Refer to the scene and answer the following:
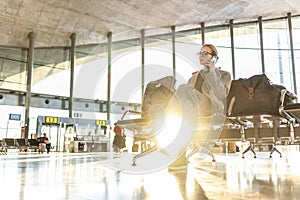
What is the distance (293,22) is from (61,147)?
37.5 feet

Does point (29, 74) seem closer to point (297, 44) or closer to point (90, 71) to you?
point (90, 71)

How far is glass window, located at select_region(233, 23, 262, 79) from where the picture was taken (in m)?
12.2

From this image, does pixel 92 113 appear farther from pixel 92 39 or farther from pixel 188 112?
pixel 188 112

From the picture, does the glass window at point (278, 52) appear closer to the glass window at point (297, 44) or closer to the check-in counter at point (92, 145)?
the glass window at point (297, 44)

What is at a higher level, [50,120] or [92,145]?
[50,120]

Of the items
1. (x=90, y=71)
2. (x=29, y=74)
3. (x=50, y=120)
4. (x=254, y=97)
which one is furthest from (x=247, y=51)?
(x=254, y=97)

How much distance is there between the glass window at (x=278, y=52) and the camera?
38.2 ft

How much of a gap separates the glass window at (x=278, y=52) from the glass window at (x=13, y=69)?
1093 cm

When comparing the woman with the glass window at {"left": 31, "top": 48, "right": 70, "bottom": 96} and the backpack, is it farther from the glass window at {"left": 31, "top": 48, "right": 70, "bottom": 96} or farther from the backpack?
the glass window at {"left": 31, "top": 48, "right": 70, "bottom": 96}

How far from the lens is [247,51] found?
1255 cm

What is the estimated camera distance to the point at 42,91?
1463cm

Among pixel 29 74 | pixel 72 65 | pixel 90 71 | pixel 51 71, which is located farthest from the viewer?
pixel 90 71

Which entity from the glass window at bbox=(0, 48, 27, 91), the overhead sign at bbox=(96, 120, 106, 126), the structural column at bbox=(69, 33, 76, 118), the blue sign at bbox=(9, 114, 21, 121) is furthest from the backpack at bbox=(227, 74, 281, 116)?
the blue sign at bbox=(9, 114, 21, 121)

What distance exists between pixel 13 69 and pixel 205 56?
537 inches
